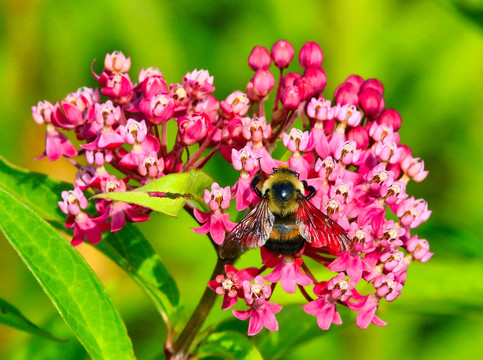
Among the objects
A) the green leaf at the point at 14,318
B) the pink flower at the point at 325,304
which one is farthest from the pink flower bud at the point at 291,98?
the green leaf at the point at 14,318

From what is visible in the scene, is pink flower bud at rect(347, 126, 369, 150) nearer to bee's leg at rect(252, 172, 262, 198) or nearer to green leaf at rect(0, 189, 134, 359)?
bee's leg at rect(252, 172, 262, 198)

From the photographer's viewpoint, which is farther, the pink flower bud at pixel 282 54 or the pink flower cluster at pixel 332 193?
the pink flower bud at pixel 282 54

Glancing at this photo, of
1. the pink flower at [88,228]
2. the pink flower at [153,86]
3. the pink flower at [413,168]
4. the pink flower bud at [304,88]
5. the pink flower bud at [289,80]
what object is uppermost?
the pink flower bud at [289,80]

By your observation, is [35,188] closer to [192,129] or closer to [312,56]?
[192,129]

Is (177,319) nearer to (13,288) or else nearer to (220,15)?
(13,288)

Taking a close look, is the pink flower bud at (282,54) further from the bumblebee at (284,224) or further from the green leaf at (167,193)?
the green leaf at (167,193)

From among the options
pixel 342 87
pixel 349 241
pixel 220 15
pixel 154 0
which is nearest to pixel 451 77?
pixel 220 15
